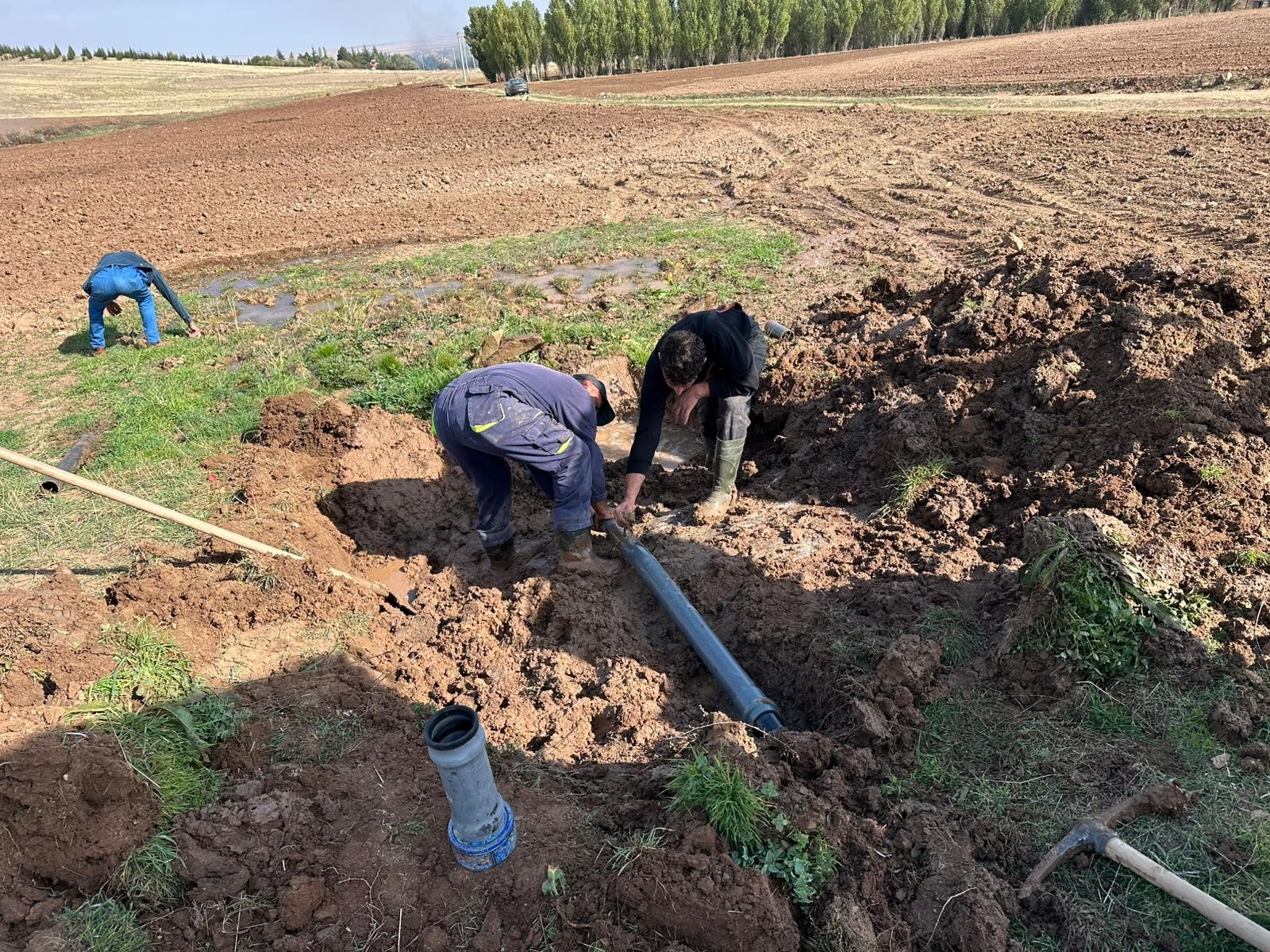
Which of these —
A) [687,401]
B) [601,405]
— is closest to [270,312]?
[601,405]

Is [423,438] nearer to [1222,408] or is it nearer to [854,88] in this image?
[1222,408]

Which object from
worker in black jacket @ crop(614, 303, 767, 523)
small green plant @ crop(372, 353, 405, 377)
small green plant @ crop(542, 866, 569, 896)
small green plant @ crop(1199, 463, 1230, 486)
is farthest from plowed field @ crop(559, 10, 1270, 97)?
small green plant @ crop(542, 866, 569, 896)

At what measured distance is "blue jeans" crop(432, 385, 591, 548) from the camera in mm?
4137

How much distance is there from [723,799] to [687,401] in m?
2.85

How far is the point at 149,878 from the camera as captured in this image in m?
2.59

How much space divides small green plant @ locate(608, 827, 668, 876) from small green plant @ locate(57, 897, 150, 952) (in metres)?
1.63

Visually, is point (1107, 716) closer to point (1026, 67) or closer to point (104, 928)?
point (104, 928)

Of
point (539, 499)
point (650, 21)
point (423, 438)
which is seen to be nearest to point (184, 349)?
point (423, 438)

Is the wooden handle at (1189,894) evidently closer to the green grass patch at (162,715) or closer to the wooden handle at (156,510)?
the green grass patch at (162,715)

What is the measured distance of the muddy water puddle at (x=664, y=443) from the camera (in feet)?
21.4

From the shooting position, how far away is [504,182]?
1750 cm

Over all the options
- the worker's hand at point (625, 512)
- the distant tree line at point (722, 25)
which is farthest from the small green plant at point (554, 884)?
the distant tree line at point (722, 25)

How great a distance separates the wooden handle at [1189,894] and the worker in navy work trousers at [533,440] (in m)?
3.10

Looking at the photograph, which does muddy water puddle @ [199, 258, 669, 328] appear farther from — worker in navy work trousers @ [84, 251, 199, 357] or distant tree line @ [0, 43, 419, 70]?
distant tree line @ [0, 43, 419, 70]
